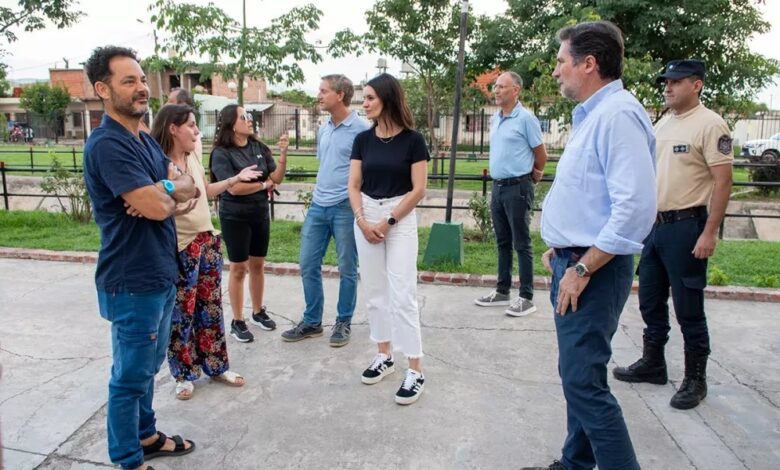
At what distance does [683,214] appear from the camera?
3.43m

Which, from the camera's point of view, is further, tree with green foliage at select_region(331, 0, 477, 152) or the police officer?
tree with green foliage at select_region(331, 0, 477, 152)

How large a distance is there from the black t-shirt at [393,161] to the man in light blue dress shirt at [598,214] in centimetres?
134

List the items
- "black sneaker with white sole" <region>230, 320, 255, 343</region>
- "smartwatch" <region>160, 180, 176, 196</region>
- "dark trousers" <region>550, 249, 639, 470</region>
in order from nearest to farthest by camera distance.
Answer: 1. "dark trousers" <region>550, 249, 639, 470</region>
2. "smartwatch" <region>160, 180, 176, 196</region>
3. "black sneaker with white sole" <region>230, 320, 255, 343</region>

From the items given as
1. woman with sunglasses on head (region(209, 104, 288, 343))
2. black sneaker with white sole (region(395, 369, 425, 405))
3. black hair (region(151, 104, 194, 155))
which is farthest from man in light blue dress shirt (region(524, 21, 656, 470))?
woman with sunglasses on head (region(209, 104, 288, 343))

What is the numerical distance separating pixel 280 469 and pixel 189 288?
3.85 ft

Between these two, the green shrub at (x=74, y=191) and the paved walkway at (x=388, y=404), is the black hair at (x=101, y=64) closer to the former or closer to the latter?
the paved walkway at (x=388, y=404)

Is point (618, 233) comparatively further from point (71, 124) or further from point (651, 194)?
point (71, 124)

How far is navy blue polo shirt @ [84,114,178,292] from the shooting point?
7.70 feet

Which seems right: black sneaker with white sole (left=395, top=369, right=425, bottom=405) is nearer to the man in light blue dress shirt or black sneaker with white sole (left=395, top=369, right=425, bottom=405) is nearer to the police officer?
the man in light blue dress shirt

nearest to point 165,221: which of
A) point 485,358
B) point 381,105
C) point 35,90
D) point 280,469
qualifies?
point 280,469

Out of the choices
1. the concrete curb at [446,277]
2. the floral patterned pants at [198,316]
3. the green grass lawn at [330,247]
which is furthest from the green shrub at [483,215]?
the floral patterned pants at [198,316]

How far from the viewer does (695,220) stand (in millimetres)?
3414

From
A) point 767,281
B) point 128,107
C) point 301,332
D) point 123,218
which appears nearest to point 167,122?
point 128,107

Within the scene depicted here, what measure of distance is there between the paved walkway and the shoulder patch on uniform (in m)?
1.45
